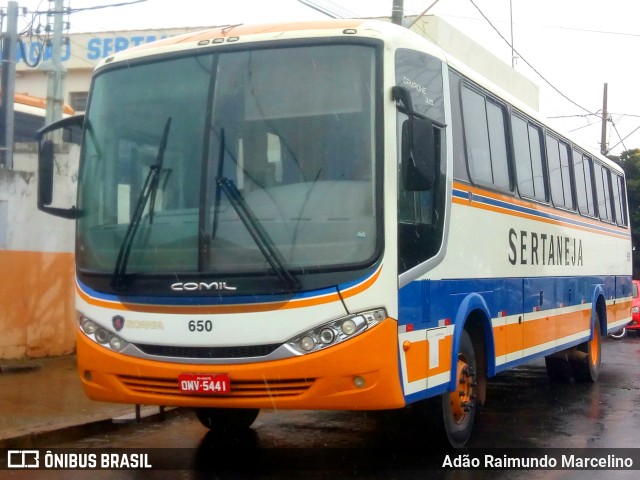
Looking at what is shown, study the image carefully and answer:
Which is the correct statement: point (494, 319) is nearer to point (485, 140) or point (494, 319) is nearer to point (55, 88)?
point (485, 140)

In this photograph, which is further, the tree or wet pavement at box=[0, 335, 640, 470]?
the tree

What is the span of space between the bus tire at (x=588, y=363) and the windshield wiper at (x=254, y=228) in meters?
8.01

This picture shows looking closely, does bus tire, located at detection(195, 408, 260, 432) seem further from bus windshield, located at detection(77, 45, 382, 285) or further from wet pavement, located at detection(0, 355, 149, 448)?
bus windshield, located at detection(77, 45, 382, 285)

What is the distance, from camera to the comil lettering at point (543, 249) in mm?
9720

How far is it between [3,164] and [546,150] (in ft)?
26.0

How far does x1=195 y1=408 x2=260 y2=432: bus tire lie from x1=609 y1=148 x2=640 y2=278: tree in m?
28.4

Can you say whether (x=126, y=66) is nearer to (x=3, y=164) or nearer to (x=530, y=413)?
(x=530, y=413)

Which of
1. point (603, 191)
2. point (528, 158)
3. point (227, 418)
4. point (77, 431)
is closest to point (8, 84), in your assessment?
point (77, 431)

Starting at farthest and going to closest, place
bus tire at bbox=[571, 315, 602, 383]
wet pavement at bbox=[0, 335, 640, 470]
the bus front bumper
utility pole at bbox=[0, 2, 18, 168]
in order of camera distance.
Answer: utility pole at bbox=[0, 2, 18, 168] → bus tire at bbox=[571, 315, 602, 383] → wet pavement at bbox=[0, 335, 640, 470] → the bus front bumper

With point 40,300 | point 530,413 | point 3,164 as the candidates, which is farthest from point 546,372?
point 3,164

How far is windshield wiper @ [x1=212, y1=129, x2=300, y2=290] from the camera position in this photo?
6457mm

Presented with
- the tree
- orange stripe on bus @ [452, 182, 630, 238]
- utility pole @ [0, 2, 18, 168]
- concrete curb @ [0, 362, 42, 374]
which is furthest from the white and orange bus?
the tree

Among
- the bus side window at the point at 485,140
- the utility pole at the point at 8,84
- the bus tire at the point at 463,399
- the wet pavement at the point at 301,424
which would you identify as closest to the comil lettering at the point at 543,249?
the bus side window at the point at 485,140

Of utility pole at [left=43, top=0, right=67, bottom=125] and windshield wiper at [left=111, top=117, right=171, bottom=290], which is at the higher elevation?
utility pole at [left=43, top=0, right=67, bottom=125]
